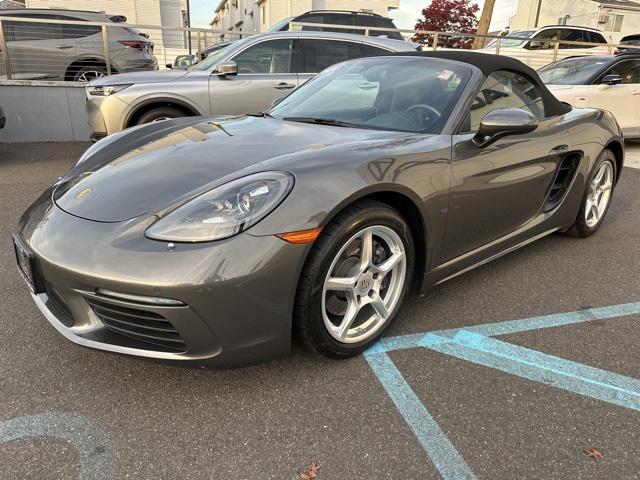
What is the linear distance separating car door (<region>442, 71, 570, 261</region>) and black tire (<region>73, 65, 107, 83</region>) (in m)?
8.22

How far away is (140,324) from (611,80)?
26.3 feet

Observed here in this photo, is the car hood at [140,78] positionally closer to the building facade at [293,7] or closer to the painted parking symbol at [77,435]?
the painted parking symbol at [77,435]

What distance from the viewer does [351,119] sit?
2828 mm

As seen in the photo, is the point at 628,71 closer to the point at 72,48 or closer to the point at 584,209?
the point at 584,209

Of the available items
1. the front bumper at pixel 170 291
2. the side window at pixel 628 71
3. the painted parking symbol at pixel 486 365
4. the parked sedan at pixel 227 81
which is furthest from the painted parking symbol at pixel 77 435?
the side window at pixel 628 71

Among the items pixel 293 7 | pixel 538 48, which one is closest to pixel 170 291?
pixel 538 48

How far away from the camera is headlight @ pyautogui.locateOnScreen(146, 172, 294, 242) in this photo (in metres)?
1.81

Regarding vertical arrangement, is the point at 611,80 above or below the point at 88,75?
above

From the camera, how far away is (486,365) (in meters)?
2.29

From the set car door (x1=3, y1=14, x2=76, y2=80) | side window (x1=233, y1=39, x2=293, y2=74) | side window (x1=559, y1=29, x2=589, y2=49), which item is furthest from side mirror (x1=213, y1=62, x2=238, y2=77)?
side window (x1=559, y1=29, x2=589, y2=49)

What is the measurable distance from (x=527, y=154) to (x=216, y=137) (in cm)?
181

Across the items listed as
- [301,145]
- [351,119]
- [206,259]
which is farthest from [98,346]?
[351,119]

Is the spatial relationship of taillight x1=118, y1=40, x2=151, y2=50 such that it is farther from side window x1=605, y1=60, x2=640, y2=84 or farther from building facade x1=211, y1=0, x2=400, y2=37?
building facade x1=211, y1=0, x2=400, y2=37

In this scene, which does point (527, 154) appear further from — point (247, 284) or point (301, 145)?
point (247, 284)
